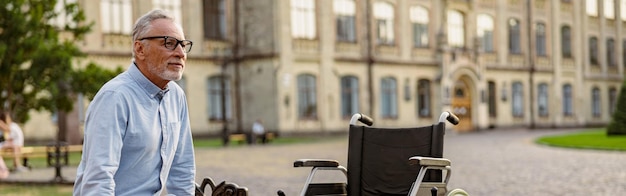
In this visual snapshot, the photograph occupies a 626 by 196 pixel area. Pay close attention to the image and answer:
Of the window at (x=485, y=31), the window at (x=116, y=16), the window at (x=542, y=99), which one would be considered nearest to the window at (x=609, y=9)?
the window at (x=542, y=99)

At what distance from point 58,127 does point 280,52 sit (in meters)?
9.72

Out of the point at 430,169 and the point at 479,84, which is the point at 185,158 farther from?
the point at 479,84

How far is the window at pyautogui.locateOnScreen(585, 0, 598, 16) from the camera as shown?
164 feet

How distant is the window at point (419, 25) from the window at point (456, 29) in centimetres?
172

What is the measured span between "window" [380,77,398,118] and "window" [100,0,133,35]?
12.3 metres

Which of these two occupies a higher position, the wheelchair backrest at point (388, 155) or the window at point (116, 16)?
the window at point (116, 16)

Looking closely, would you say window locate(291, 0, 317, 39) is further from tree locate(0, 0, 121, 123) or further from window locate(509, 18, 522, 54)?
tree locate(0, 0, 121, 123)

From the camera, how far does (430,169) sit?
6086 millimetres

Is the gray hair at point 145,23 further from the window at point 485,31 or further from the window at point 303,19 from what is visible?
the window at point 485,31

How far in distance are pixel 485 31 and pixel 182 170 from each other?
1635 inches

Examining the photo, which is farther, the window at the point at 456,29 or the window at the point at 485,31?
the window at the point at 485,31

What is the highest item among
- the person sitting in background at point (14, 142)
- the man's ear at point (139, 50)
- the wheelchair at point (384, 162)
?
the man's ear at point (139, 50)

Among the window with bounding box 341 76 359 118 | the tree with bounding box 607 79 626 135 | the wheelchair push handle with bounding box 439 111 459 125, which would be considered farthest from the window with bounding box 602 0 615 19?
the wheelchair push handle with bounding box 439 111 459 125

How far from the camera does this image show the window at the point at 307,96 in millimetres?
35344
